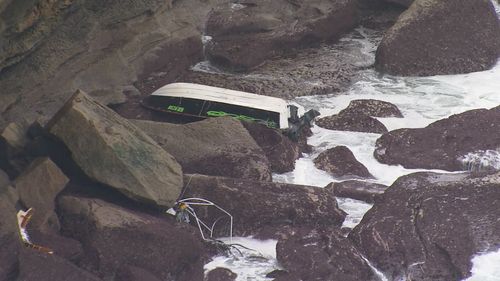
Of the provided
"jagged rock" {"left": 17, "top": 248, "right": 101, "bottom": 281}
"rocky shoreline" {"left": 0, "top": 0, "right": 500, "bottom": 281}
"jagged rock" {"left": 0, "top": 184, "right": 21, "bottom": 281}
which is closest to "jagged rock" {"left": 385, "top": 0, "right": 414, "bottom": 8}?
"rocky shoreline" {"left": 0, "top": 0, "right": 500, "bottom": 281}

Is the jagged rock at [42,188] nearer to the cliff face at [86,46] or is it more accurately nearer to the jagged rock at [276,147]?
the cliff face at [86,46]

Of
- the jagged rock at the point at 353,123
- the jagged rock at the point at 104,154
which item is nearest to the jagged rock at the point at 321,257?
the jagged rock at the point at 104,154

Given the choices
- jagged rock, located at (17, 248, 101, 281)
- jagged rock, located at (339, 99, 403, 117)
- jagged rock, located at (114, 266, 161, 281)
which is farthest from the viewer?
jagged rock, located at (339, 99, 403, 117)

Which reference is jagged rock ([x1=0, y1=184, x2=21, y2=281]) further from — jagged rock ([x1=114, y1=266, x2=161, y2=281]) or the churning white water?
the churning white water

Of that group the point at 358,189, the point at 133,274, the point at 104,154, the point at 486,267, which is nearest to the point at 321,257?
the point at 486,267

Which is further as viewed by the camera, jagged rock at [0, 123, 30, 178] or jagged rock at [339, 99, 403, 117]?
jagged rock at [339, 99, 403, 117]

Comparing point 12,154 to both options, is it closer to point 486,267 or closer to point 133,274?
point 133,274
